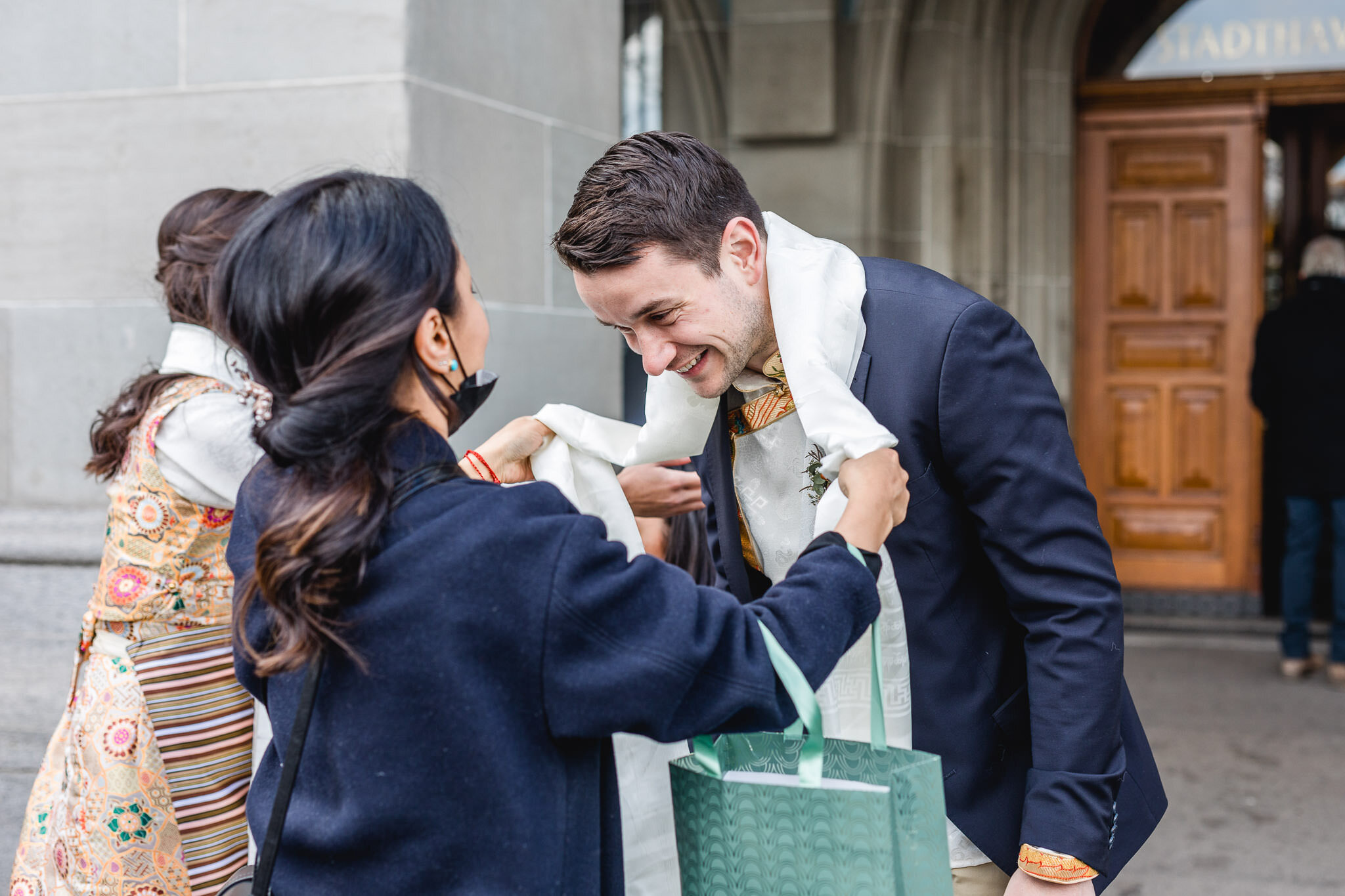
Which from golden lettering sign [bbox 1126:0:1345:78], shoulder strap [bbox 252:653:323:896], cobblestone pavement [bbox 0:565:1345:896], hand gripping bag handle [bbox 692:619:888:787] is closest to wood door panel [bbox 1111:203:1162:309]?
golden lettering sign [bbox 1126:0:1345:78]

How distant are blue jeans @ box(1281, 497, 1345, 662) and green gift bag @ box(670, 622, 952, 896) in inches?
213

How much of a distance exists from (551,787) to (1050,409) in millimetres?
805

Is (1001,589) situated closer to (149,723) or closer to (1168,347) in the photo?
(149,723)

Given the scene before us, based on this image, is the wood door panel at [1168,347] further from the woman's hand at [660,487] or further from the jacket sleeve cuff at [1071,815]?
the jacket sleeve cuff at [1071,815]

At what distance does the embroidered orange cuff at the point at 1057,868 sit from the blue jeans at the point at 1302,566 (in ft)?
16.7

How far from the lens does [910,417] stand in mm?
1632

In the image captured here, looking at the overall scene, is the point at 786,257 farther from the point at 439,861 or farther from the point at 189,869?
the point at 189,869

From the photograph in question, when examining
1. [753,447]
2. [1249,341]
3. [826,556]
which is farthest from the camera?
[1249,341]

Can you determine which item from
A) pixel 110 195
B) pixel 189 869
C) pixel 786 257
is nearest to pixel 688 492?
pixel 786 257

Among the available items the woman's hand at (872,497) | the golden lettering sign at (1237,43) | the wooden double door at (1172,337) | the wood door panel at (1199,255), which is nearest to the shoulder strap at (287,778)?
the woman's hand at (872,497)

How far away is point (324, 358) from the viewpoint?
1.25 meters

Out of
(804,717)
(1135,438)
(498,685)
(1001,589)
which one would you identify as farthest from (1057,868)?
(1135,438)

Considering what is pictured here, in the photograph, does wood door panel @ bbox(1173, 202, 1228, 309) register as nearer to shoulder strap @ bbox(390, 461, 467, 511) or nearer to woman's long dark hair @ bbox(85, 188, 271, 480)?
woman's long dark hair @ bbox(85, 188, 271, 480)

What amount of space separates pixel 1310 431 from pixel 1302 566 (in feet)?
2.20
